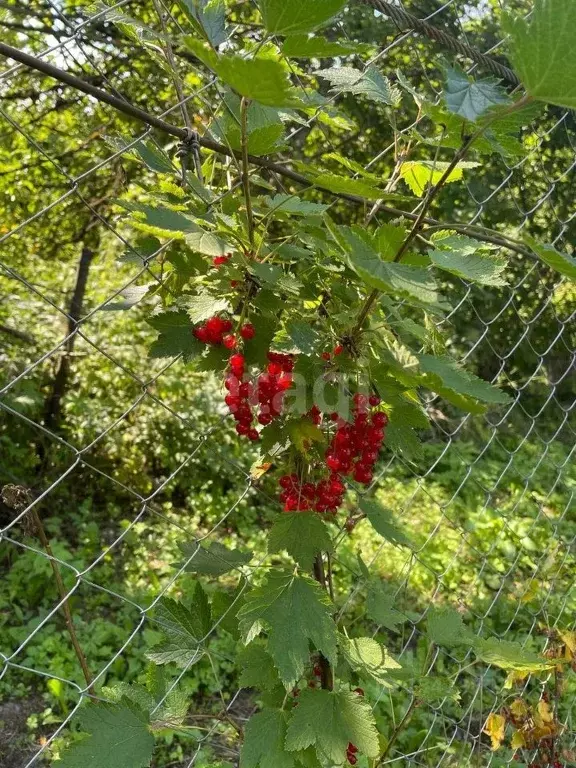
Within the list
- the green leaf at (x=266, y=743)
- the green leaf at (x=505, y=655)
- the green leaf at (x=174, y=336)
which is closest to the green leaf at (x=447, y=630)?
the green leaf at (x=505, y=655)

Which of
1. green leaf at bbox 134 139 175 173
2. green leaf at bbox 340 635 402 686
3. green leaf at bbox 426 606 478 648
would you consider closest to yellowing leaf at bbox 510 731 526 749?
green leaf at bbox 426 606 478 648

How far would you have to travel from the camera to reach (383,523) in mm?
1095

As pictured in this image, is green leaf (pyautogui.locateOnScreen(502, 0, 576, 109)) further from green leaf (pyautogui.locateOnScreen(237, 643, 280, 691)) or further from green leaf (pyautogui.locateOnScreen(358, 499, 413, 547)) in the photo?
green leaf (pyautogui.locateOnScreen(237, 643, 280, 691))

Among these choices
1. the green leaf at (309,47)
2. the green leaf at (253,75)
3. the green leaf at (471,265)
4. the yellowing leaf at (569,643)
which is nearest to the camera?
the green leaf at (253,75)

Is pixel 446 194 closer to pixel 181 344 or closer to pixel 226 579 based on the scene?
pixel 226 579

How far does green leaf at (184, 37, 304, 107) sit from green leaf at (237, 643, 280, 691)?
0.74 meters

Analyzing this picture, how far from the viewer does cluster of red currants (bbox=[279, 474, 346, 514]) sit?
100cm

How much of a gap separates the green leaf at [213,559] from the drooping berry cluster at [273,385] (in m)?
0.24

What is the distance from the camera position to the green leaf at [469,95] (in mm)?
708

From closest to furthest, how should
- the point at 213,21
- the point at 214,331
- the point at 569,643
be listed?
the point at 213,21
the point at 214,331
the point at 569,643

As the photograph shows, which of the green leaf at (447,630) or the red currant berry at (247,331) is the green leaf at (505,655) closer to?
the green leaf at (447,630)

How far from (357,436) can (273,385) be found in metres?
0.15

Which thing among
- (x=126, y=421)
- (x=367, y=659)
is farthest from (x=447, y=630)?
(x=126, y=421)

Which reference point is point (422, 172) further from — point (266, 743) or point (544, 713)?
point (544, 713)
